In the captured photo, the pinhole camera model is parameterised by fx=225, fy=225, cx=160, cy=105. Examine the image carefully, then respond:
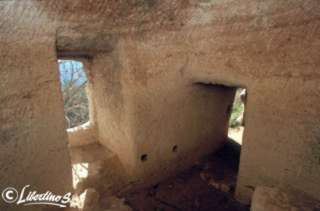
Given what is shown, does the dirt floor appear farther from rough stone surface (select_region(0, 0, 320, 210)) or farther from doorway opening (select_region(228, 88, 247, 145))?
doorway opening (select_region(228, 88, 247, 145))

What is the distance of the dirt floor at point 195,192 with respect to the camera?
305cm

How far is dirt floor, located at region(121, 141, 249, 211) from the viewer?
3055 millimetres

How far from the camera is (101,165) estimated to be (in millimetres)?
3078

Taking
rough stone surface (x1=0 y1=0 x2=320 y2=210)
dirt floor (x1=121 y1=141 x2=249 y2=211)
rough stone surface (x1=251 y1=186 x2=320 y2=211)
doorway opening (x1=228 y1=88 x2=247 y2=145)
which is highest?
rough stone surface (x1=0 y1=0 x2=320 y2=210)

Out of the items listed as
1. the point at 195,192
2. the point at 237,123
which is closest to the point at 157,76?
the point at 195,192

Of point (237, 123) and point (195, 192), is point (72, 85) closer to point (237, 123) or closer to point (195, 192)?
point (237, 123)

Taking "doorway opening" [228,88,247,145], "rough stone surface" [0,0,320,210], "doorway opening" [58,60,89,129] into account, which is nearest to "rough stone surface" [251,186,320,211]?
"rough stone surface" [0,0,320,210]

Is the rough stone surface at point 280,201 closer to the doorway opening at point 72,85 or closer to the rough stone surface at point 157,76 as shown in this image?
the rough stone surface at point 157,76

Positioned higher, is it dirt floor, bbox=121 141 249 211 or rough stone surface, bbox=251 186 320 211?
rough stone surface, bbox=251 186 320 211

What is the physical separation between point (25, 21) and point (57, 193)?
1.71 meters

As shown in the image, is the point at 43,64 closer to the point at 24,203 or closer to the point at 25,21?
the point at 25,21

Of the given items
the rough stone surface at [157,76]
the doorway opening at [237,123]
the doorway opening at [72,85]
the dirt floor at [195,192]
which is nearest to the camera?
the rough stone surface at [157,76]

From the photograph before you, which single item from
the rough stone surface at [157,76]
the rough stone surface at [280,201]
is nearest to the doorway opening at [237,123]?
the rough stone surface at [157,76]

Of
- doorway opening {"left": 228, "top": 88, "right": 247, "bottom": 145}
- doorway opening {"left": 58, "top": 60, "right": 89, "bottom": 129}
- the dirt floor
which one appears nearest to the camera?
the dirt floor
